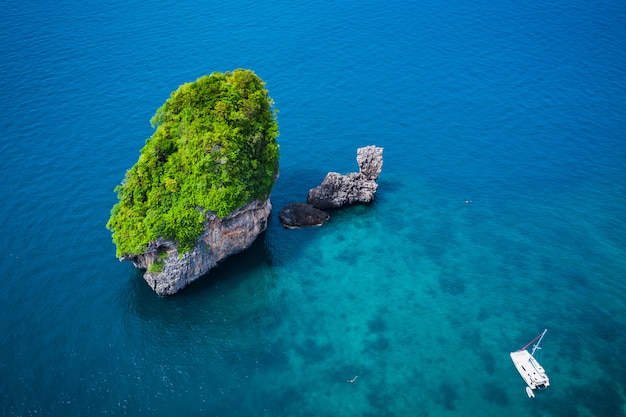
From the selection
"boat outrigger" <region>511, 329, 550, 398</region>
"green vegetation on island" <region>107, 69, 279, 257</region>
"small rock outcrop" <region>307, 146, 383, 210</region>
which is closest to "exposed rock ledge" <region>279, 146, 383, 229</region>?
"small rock outcrop" <region>307, 146, 383, 210</region>

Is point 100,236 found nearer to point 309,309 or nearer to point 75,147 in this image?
point 75,147

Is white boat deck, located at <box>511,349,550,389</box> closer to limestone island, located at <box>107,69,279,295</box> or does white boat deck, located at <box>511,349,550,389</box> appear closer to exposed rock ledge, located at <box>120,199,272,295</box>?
exposed rock ledge, located at <box>120,199,272,295</box>

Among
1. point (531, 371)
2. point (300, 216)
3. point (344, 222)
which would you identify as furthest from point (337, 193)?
point (531, 371)

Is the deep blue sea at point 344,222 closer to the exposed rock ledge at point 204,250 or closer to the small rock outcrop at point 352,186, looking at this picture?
the exposed rock ledge at point 204,250

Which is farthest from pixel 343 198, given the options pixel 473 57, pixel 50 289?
pixel 473 57

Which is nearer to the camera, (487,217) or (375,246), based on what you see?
(375,246)

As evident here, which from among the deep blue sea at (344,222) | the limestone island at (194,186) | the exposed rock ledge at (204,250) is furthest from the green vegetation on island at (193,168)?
the deep blue sea at (344,222)

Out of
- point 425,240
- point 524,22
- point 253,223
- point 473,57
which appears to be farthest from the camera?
point 524,22
